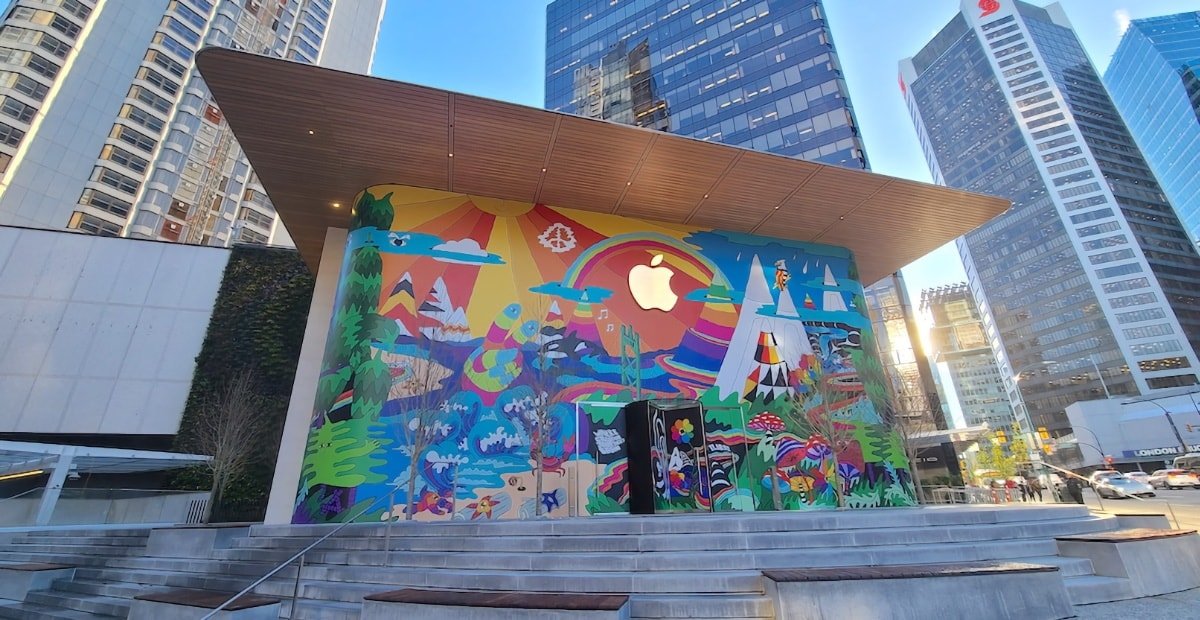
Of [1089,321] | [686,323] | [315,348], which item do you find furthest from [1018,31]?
[315,348]

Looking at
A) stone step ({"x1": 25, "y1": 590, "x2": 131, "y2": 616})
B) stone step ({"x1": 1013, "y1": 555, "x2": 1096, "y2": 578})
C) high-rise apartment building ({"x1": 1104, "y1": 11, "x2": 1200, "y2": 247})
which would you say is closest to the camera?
stone step ({"x1": 1013, "y1": 555, "x2": 1096, "y2": 578})

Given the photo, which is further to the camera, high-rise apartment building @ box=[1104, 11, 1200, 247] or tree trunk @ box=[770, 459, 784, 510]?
high-rise apartment building @ box=[1104, 11, 1200, 247]

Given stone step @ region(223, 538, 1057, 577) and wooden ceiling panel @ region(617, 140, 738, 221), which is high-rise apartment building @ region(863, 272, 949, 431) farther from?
stone step @ region(223, 538, 1057, 577)

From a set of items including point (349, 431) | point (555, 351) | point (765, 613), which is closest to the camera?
point (765, 613)

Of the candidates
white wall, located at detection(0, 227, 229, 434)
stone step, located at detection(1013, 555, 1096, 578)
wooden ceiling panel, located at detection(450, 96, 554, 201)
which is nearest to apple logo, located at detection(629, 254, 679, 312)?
wooden ceiling panel, located at detection(450, 96, 554, 201)

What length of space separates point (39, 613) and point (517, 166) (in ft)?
42.0

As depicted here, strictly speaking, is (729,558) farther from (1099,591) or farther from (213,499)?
(213,499)

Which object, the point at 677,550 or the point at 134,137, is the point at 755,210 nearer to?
the point at 677,550

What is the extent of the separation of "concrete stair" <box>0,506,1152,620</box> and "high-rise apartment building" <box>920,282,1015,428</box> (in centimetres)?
12970

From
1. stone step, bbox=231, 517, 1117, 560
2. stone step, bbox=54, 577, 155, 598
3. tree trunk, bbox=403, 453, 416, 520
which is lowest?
stone step, bbox=54, 577, 155, 598

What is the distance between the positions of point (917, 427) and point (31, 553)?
26275mm

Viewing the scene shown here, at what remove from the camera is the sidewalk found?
4.83m

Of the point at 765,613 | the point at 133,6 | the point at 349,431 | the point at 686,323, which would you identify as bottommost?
the point at 765,613

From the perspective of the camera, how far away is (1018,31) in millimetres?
92625
